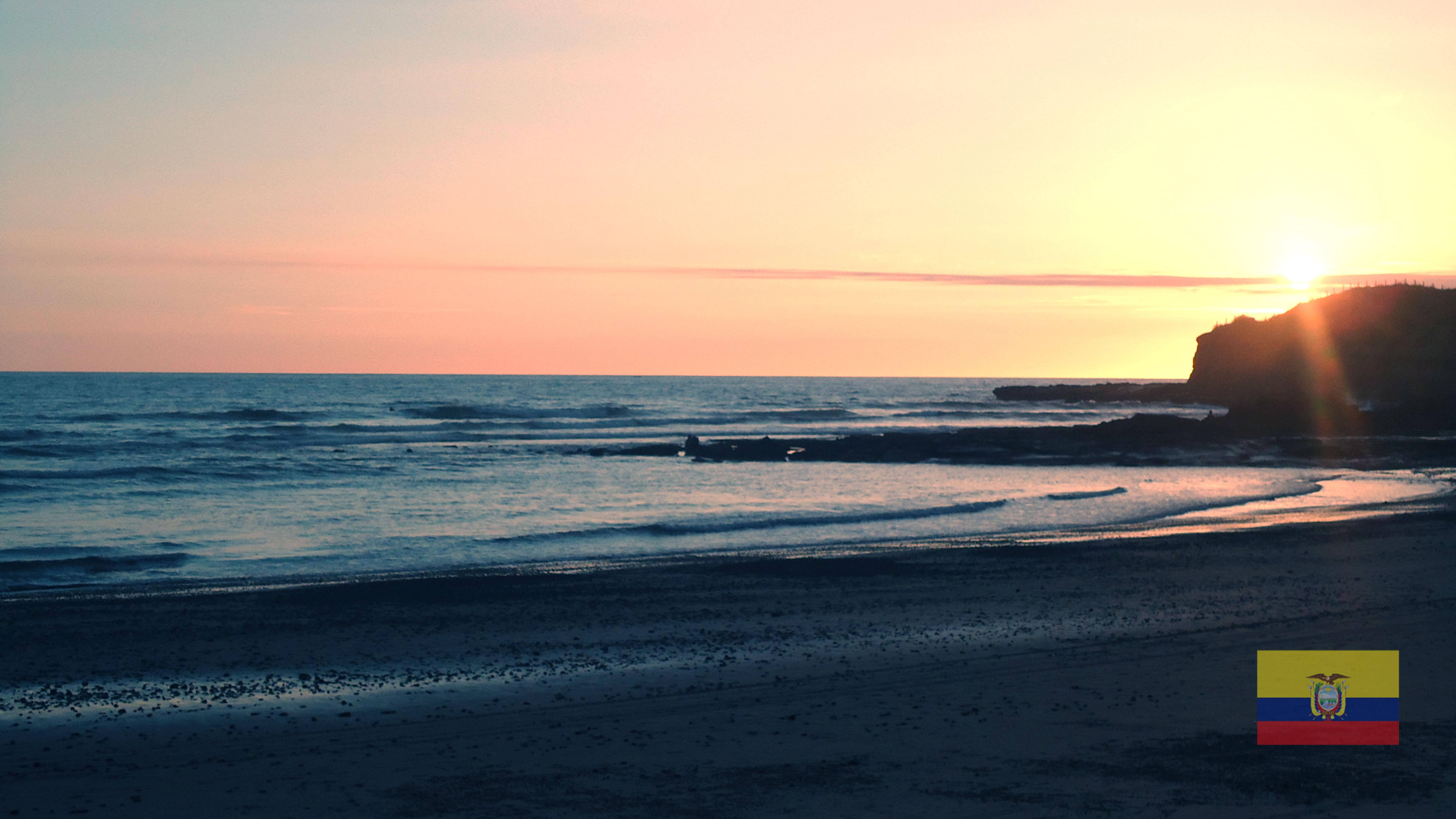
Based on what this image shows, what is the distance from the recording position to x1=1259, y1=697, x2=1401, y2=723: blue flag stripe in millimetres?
7039

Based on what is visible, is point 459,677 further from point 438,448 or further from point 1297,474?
point 438,448

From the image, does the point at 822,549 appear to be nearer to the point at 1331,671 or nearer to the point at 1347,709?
the point at 1331,671

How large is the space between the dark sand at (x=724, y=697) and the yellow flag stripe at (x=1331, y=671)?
13 cm

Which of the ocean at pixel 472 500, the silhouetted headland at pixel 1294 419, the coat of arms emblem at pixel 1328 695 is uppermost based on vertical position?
the silhouetted headland at pixel 1294 419

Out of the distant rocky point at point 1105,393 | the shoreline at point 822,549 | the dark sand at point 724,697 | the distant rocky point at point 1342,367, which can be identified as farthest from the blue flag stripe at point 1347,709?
the distant rocky point at point 1105,393

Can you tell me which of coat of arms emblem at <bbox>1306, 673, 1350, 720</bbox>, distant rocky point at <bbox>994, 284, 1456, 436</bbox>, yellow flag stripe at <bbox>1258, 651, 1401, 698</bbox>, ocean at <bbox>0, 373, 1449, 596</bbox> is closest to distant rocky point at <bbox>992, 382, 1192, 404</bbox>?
distant rocky point at <bbox>994, 284, 1456, 436</bbox>

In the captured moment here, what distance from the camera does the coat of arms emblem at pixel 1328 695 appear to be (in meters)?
7.18

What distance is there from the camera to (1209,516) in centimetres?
2053

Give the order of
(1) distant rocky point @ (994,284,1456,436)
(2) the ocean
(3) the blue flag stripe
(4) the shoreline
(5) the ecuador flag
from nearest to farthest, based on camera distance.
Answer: (5) the ecuador flag
(3) the blue flag stripe
(4) the shoreline
(2) the ocean
(1) distant rocky point @ (994,284,1456,436)

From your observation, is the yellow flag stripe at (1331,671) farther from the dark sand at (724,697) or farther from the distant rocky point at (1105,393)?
the distant rocky point at (1105,393)

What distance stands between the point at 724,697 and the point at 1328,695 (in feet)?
14.6

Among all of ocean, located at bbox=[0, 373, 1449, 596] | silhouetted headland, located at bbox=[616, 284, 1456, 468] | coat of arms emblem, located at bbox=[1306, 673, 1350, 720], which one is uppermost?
silhouetted headland, located at bbox=[616, 284, 1456, 468]

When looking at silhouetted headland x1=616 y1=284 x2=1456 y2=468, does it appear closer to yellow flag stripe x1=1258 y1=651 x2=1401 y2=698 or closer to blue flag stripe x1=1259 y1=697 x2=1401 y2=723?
yellow flag stripe x1=1258 y1=651 x2=1401 y2=698

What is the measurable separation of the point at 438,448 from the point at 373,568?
28529 millimetres
